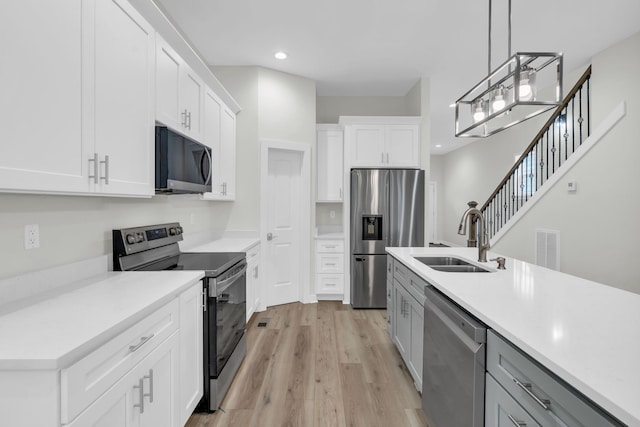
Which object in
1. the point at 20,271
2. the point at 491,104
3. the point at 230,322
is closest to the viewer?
the point at 20,271

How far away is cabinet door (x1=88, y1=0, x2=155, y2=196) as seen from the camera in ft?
4.62

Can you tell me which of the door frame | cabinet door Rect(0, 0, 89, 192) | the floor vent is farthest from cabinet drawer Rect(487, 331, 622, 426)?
the floor vent

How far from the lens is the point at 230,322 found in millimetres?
2227

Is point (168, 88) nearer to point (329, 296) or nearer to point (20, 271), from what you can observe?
point (20, 271)

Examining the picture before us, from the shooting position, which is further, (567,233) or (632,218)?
(567,233)

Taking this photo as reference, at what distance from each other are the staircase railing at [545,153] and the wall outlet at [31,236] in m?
Result: 4.35

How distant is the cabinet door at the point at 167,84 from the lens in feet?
6.37

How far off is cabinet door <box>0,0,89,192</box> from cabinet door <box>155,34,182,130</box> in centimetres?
67

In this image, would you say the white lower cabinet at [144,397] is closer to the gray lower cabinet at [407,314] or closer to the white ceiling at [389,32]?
the gray lower cabinet at [407,314]

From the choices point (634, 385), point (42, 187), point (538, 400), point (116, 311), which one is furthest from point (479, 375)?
point (42, 187)

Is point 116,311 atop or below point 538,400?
atop

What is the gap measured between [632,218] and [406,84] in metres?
3.07

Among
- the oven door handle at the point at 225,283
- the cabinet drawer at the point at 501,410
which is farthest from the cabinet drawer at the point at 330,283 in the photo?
the cabinet drawer at the point at 501,410

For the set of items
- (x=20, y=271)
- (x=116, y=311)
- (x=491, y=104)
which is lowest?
(x=116, y=311)
